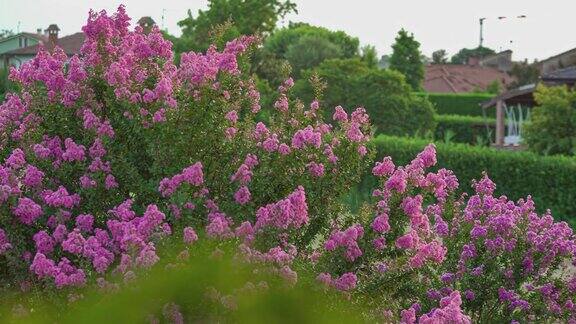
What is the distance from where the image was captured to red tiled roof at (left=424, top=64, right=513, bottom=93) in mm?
67312

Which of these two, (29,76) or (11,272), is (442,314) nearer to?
(11,272)

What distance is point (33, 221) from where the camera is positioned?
5.46 m

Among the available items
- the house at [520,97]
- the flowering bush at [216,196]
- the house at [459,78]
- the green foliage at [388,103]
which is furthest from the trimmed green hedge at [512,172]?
the house at [459,78]

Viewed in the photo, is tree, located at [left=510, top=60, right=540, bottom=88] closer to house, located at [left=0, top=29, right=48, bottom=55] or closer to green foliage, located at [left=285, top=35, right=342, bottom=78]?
green foliage, located at [left=285, top=35, right=342, bottom=78]

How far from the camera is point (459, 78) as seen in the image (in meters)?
70.4

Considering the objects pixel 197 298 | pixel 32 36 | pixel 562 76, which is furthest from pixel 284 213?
pixel 32 36

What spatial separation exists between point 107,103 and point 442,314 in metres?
2.61

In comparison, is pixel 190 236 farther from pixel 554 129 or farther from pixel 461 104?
pixel 461 104

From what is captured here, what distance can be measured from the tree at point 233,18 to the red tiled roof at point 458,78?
2600cm

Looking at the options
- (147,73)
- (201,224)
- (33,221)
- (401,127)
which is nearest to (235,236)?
(201,224)

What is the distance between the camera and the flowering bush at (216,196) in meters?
5.04

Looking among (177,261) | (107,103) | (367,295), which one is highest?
(107,103)

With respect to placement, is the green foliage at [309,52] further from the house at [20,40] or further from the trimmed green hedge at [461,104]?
the house at [20,40]

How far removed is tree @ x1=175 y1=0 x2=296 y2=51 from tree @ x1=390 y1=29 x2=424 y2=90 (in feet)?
33.8
